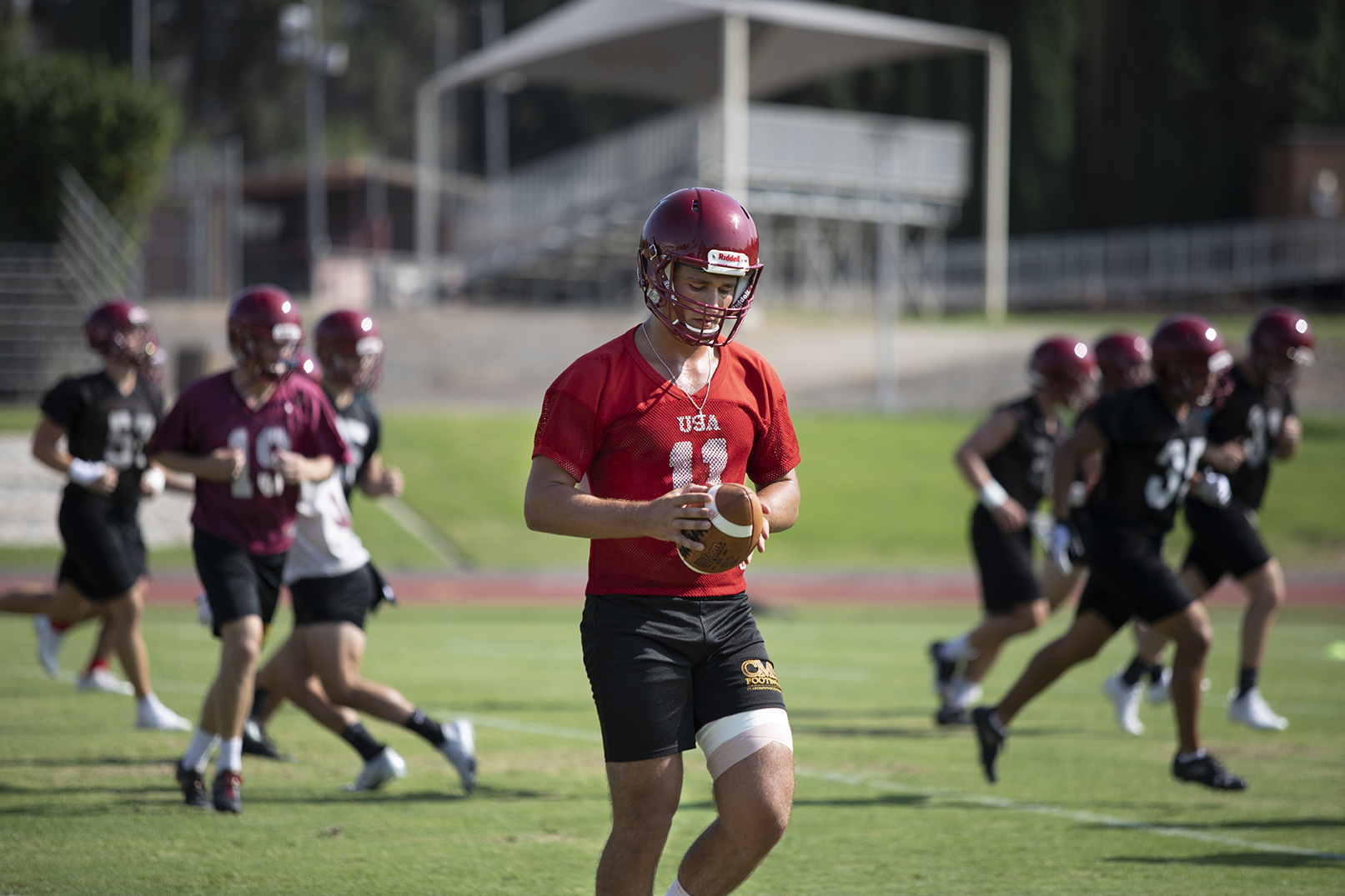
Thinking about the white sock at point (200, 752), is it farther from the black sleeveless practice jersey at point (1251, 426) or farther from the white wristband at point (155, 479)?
the black sleeveless practice jersey at point (1251, 426)

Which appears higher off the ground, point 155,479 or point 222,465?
point 222,465

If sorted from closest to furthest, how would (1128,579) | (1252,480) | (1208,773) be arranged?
(1208,773) → (1128,579) → (1252,480)

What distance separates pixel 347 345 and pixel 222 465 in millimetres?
1213

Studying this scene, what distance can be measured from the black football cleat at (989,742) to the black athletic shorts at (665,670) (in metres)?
3.23

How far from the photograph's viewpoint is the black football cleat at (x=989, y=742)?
7.14 metres

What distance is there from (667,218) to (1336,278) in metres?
39.8

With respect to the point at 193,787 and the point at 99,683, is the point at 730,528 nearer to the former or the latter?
the point at 193,787

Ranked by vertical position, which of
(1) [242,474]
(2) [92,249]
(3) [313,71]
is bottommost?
(1) [242,474]

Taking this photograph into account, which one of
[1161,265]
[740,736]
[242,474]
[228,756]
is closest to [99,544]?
[242,474]

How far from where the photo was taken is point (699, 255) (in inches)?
164

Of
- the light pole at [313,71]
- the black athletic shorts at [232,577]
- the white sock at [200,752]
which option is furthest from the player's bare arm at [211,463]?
the light pole at [313,71]

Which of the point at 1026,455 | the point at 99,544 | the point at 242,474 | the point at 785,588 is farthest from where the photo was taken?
the point at 785,588

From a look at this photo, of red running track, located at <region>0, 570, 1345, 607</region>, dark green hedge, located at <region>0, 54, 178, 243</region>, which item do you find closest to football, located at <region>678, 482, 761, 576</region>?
red running track, located at <region>0, 570, 1345, 607</region>

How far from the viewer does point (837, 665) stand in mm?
11742
